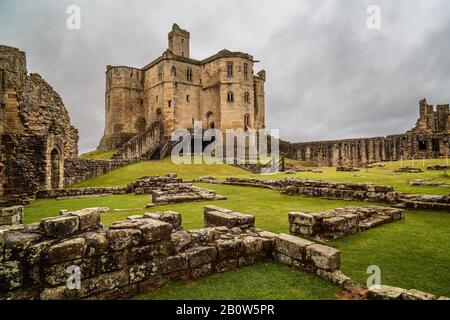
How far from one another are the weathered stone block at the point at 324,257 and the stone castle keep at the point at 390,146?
39.3 meters

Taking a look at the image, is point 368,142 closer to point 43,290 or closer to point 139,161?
point 139,161

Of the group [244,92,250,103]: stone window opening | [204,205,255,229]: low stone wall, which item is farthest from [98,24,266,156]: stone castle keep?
[204,205,255,229]: low stone wall

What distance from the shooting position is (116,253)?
4.09 metres

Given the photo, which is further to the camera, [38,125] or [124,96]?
[124,96]

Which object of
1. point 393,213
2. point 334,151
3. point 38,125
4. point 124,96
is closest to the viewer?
point 393,213

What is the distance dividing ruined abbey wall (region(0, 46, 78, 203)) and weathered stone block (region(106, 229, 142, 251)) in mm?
12499

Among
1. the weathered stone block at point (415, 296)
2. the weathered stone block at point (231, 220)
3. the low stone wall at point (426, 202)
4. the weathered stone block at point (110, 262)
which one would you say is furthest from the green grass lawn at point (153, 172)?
the weathered stone block at point (415, 296)

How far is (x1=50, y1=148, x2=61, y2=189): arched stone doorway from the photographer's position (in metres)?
18.5

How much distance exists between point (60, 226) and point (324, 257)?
13.4 feet

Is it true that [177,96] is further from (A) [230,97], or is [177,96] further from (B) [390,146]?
(B) [390,146]

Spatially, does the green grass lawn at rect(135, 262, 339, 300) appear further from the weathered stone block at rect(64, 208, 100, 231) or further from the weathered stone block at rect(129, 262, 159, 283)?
the weathered stone block at rect(64, 208, 100, 231)

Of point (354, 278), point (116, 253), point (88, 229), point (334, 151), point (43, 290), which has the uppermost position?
point (334, 151)
